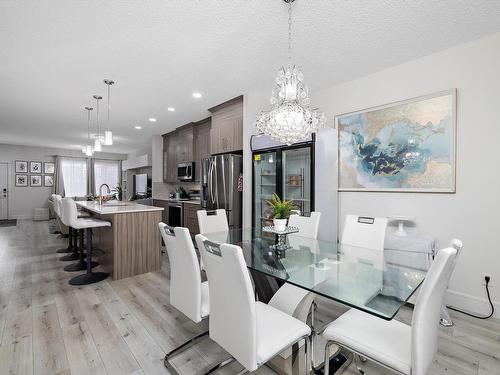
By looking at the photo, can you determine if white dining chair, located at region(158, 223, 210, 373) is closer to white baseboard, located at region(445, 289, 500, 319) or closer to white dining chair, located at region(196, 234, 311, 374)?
white dining chair, located at region(196, 234, 311, 374)

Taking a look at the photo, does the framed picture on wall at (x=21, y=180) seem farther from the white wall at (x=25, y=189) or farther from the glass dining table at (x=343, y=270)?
the glass dining table at (x=343, y=270)

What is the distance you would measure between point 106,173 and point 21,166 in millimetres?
2566

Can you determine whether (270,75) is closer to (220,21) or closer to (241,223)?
(220,21)

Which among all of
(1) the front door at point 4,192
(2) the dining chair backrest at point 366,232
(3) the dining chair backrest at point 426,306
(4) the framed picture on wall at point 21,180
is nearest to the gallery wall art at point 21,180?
(4) the framed picture on wall at point 21,180

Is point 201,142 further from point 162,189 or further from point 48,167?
point 48,167

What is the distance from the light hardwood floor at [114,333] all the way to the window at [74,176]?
23.4 ft

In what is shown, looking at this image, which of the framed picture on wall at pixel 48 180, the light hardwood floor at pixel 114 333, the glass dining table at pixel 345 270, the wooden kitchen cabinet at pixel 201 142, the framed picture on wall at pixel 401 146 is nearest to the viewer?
the glass dining table at pixel 345 270

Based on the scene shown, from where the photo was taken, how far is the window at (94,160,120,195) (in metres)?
9.85

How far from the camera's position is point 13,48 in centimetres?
248

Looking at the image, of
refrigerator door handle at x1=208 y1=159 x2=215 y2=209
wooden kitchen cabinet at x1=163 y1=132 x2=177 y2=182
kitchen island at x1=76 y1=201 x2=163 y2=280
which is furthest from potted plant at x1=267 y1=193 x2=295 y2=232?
wooden kitchen cabinet at x1=163 y1=132 x2=177 y2=182

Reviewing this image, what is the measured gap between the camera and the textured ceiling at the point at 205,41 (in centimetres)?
192

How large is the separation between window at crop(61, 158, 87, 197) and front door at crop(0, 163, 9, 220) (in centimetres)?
153

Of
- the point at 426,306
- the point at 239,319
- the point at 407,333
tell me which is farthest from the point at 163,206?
the point at 426,306

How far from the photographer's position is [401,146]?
110 inches
